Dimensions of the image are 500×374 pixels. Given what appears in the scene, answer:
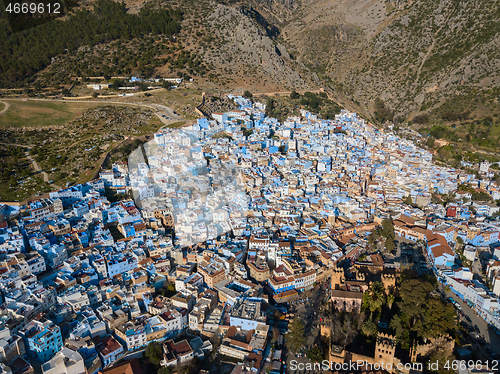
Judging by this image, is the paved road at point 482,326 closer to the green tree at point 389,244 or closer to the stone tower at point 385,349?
the green tree at point 389,244

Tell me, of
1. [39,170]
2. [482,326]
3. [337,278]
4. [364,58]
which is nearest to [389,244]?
[337,278]

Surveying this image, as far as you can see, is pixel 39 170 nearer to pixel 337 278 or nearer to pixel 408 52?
pixel 337 278

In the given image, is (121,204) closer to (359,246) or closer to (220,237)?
(220,237)

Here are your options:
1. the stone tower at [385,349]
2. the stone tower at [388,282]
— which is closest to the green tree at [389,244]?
the stone tower at [388,282]

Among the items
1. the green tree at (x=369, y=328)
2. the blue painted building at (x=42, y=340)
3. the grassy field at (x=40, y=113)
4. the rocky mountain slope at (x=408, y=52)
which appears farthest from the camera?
the rocky mountain slope at (x=408, y=52)

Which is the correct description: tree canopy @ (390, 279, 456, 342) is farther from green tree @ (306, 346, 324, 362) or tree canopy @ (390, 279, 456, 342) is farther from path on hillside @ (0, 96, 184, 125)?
path on hillside @ (0, 96, 184, 125)

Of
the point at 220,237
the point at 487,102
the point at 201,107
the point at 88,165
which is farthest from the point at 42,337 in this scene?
the point at 487,102
